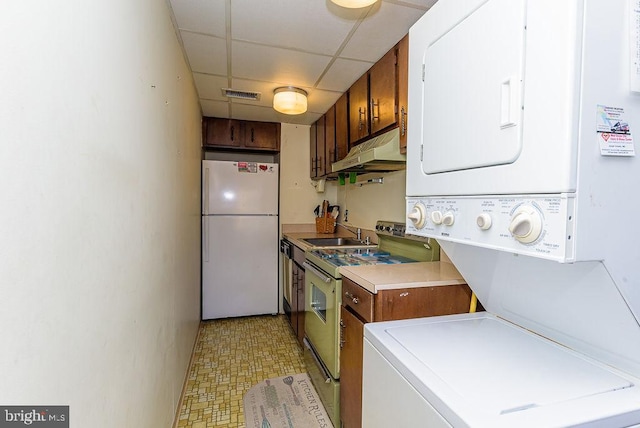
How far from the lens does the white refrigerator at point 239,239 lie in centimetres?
334

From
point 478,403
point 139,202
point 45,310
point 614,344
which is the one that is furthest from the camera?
point 139,202

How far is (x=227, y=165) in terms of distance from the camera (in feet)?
Answer: 11.2

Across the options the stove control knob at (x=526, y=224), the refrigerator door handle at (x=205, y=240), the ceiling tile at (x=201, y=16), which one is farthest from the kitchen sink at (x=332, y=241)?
the stove control knob at (x=526, y=224)

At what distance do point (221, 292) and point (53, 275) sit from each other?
2.92m

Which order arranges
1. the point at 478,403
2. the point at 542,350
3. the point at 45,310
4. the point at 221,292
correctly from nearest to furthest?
the point at 45,310 → the point at 478,403 → the point at 542,350 → the point at 221,292

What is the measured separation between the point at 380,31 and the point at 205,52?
1.14m

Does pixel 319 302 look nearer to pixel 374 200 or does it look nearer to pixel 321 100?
pixel 374 200

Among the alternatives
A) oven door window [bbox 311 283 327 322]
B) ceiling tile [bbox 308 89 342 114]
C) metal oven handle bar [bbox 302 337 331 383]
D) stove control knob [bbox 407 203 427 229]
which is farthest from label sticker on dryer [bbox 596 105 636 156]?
ceiling tile [bbox 308 89 342 114]

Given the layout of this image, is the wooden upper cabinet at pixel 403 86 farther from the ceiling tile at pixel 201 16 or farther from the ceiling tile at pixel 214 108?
the ceiling tile at pixel 214 108

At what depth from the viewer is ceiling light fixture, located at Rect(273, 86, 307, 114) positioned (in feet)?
8.23

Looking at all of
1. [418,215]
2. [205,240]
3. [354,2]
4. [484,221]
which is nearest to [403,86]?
[354,2]

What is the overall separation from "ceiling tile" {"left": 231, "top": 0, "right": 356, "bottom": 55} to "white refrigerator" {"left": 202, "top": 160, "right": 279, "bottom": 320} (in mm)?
1751

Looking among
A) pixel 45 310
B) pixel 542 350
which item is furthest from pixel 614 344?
pixel 45 310

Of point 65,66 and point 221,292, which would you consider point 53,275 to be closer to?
point 65,66
